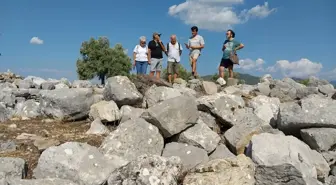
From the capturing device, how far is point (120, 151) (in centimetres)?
656

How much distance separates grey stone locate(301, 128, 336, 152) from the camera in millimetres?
7547

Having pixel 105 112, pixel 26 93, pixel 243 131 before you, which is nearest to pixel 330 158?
pixel 243 131

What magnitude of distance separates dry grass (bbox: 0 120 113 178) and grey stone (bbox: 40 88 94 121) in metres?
0.21

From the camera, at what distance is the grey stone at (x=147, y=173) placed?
5.25 m

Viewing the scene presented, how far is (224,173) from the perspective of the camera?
571cm

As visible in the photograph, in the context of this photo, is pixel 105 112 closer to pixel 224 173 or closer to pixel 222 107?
pixel 222 107

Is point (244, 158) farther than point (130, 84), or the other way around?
point (130, 84)

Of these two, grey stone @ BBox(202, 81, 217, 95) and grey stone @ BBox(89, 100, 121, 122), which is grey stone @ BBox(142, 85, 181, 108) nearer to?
grey stone @ BBox(89, 100, 121, 122)

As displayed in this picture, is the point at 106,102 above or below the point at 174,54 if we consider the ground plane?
below

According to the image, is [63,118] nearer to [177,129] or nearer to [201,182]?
[177,129]

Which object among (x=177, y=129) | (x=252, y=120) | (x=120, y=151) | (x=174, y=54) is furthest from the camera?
(x=174, y=54)

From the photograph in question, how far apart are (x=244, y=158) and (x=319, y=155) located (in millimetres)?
→ 2327

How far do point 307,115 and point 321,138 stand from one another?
0.59m

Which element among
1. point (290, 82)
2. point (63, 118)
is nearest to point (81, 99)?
point (63, 118)
